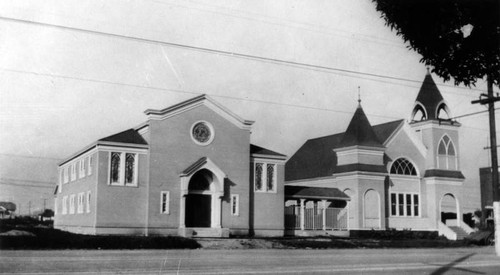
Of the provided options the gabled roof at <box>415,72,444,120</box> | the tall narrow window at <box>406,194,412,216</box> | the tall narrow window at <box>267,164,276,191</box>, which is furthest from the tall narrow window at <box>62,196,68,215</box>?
the gabled roof at <box>415,72,444,120</box>

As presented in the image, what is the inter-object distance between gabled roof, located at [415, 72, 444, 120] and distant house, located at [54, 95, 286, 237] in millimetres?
16273

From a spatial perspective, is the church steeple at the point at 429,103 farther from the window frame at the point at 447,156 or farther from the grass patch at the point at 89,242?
the grass patch at the point at 89,242

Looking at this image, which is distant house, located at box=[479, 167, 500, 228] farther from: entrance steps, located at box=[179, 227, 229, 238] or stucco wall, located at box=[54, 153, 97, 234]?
Result: stucco wall, located at box=[54, 153, 97, 234]

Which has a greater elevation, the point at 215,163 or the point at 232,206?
the point at 215,163

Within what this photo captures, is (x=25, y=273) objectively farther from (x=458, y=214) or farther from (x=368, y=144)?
(x=458, y=214)

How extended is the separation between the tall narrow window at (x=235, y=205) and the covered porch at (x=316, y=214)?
4783 millimetres

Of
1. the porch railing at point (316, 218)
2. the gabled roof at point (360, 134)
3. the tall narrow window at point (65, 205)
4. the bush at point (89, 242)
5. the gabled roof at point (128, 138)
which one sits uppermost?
the gabled roof at point (360, 134)

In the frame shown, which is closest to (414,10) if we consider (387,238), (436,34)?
(436,34)

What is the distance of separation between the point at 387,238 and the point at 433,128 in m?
11.7

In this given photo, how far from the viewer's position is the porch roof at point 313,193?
45125mm

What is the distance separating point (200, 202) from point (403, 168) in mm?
19111

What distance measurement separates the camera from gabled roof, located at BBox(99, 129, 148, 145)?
124 ft

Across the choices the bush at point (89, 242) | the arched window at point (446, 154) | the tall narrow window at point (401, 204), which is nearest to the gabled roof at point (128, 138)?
the bush at point (89, 242)

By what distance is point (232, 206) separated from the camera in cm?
4091
